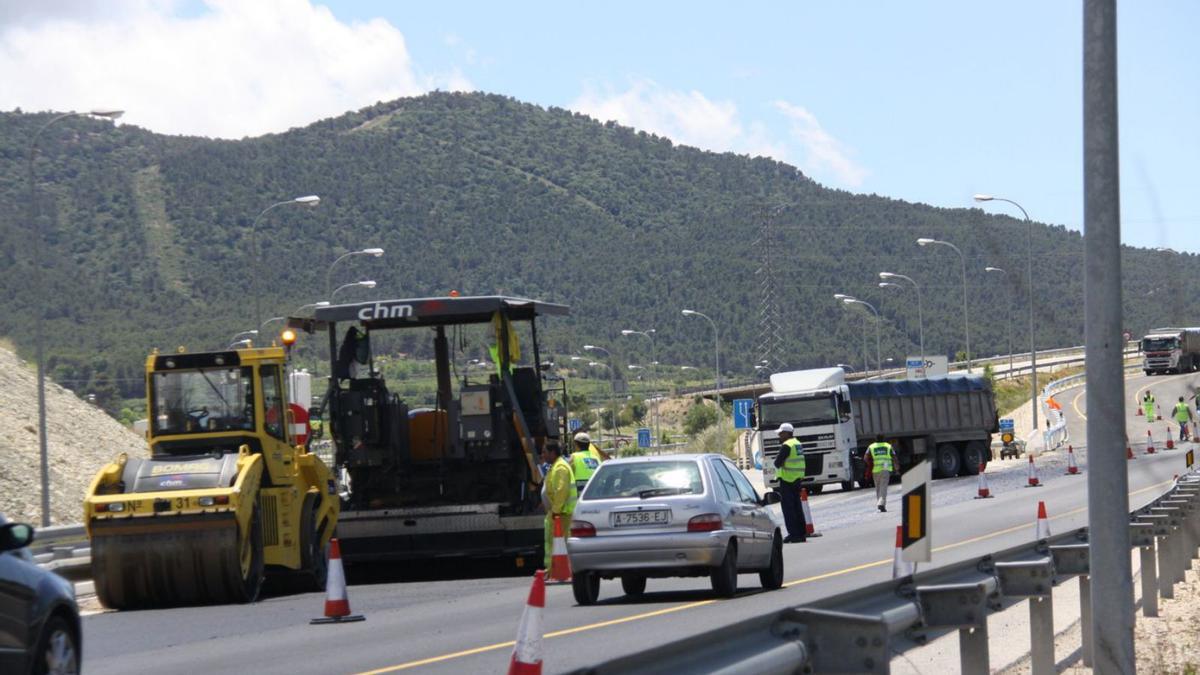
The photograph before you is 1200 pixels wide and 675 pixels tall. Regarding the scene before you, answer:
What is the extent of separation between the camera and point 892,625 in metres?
6.90

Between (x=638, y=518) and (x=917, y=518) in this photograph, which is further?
(x=638, y=518)

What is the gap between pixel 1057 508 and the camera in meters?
32.7

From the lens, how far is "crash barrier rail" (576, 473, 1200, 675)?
5660mm

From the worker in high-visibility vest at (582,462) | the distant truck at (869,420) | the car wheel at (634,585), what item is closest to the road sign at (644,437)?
the distant truck at (869,420)

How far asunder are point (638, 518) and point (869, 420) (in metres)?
31.9

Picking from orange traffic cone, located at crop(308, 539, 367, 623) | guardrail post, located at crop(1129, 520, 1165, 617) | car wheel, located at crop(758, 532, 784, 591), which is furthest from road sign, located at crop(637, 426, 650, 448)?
guardrail post, located at crop(1129, 520, 1165, 617)

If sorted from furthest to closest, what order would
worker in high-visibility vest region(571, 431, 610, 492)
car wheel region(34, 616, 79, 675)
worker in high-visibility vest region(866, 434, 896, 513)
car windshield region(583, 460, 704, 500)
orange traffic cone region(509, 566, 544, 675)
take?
worker in high-visibility vest region(866, 434, 896, 513) < worker in high-visibility vest region(571, 431, 610, 492) < car windshield region(583, 460, 704, 500) < car wheel region(34, 616, 79, 675) < orange traffic cone region(509, 566, 544, 675)

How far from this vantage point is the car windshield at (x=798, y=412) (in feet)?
147

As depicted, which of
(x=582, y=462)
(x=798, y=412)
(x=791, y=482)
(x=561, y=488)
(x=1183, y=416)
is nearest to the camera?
(x=561, y=488)

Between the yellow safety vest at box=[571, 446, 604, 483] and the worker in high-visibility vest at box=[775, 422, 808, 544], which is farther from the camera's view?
the worker in high-visibility vest at box=[775, 422, 808, 544]

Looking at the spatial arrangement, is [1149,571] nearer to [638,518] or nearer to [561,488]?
[638,518]

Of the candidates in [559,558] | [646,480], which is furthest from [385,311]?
[646,480]

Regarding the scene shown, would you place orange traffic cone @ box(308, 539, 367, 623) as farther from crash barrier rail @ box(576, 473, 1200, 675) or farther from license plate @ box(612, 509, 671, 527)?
crash barrier rail @ box(576, 473, 1200, 675)

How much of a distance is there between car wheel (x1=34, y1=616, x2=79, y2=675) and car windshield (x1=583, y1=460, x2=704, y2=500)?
7965 millimetres
